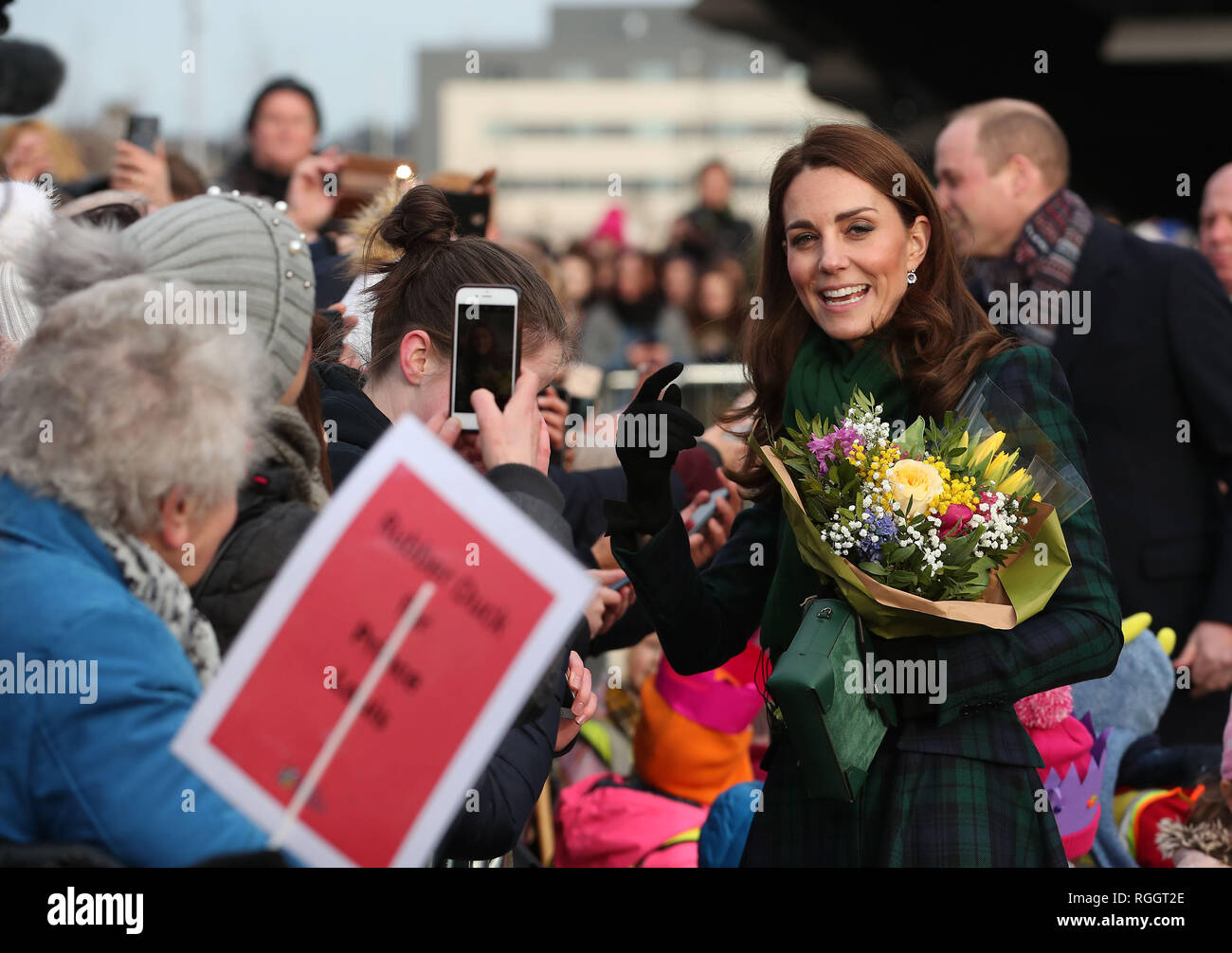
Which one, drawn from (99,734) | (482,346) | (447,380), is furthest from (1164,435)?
(99,734)

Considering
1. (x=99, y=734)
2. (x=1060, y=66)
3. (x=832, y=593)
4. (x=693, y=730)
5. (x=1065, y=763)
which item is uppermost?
(x=1060, y=66)

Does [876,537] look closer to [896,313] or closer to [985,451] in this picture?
[985,451]

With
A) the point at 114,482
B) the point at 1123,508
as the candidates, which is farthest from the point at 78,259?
the point at 1123,508

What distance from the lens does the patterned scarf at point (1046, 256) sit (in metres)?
5.39

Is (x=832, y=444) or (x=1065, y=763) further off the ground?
(x=832, y=444)

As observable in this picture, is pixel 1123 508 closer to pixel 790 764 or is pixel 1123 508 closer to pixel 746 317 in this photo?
pixel 746 317

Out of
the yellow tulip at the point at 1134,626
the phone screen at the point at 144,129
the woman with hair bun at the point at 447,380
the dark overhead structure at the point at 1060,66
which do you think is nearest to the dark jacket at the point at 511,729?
the woman with hair bun at the point at 447,380

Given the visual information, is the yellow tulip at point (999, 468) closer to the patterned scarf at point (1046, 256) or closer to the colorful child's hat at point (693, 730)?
the colorful child's hat at point (693, 730)

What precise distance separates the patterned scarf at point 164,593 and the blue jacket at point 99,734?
0.05 meters

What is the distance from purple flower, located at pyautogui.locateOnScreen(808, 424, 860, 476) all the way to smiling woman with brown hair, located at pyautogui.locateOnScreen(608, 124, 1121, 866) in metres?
0.26

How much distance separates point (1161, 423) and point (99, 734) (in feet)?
13.6

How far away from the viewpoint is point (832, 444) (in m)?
2.99
